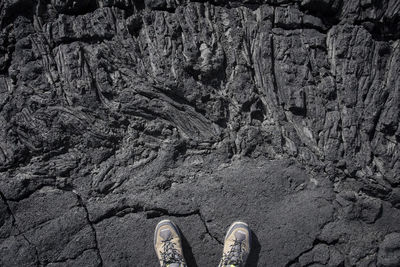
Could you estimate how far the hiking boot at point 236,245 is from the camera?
85.8 inches

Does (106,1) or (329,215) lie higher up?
(106,1)

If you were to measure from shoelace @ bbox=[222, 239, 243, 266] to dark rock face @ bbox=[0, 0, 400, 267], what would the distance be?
0.11 m

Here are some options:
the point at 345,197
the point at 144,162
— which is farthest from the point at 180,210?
the point at 345,197

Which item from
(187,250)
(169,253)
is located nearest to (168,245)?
(169,253)

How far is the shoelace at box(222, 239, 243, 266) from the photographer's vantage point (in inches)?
85.5

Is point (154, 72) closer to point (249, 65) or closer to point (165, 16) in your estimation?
point (165, 16)

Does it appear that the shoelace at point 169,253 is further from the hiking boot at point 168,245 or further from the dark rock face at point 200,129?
the dark rock face at point 200,129

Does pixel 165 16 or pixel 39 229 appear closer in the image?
pixel 39 229

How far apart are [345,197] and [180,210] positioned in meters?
1.25

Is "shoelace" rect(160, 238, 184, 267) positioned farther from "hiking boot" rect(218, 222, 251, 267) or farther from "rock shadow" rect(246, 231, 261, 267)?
"rock shadow" rect(246, 231, 261, 267)

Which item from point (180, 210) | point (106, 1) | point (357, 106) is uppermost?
point (106, 1)

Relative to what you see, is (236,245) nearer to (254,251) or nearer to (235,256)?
(235,256)

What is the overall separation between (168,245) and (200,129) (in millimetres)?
898

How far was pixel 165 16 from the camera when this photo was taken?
2.43 metres
